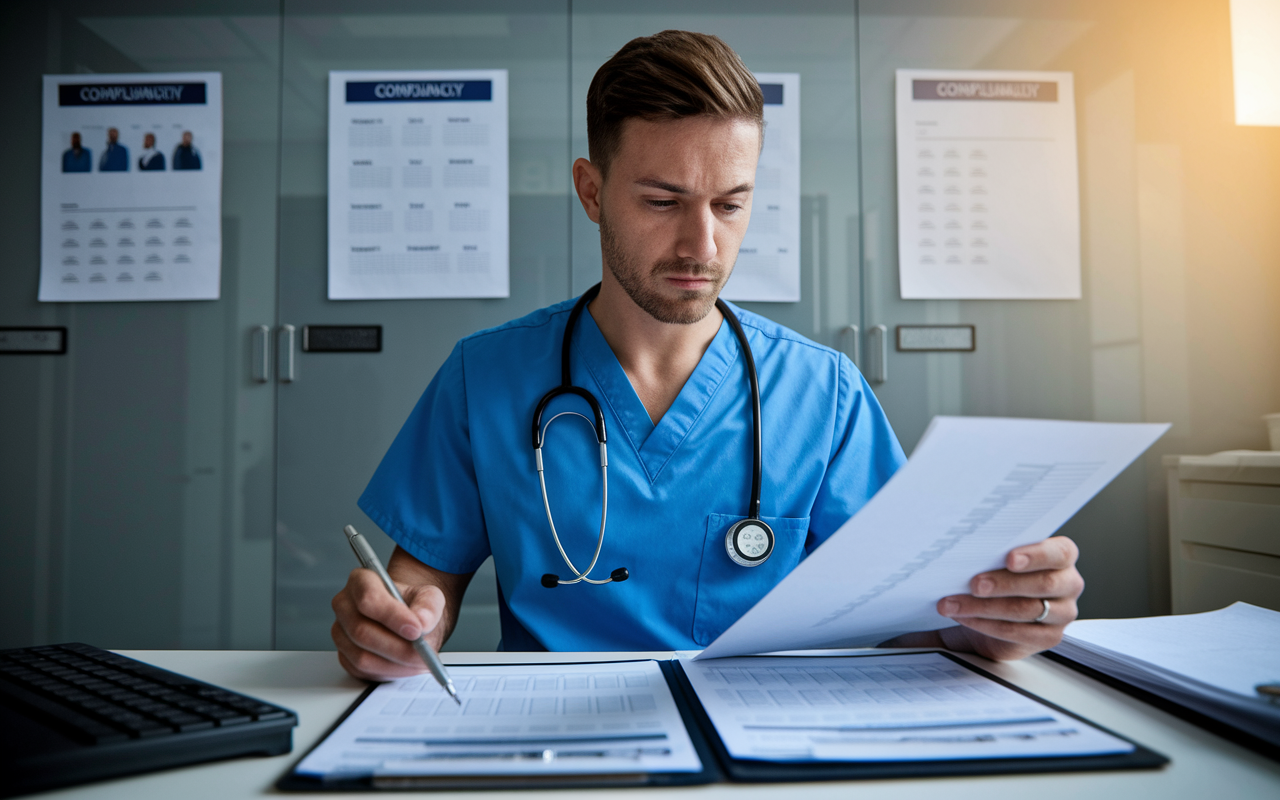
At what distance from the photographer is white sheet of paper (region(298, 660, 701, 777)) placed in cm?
40

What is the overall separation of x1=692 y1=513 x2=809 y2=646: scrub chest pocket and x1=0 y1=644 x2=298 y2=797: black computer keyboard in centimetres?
55

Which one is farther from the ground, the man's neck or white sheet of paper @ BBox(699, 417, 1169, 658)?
the man's neck

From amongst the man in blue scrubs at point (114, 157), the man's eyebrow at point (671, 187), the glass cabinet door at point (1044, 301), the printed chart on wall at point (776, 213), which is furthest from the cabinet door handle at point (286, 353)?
the glass cabinet door at point (1044, 301)

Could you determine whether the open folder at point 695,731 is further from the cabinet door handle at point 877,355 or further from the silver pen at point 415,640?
the cabinet door handle at point 877,355

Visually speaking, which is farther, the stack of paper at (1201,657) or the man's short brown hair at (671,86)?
the man's short brown hair at (671,86)

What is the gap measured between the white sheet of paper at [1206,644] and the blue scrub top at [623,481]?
0.35 metres

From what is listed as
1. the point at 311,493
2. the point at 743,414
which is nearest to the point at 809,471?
the point at 743,414

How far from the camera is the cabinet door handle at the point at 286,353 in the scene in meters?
1.93

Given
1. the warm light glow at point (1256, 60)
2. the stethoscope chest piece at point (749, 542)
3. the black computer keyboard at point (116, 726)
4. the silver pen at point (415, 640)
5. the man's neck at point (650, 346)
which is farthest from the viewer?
the warm light glow at point (1256, 60)

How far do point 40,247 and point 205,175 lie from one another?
1.67 ft

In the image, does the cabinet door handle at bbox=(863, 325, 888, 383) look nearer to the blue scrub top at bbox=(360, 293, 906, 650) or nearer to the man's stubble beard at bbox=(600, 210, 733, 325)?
the blue scrub top at bbox=(360, 293, 906, 650)

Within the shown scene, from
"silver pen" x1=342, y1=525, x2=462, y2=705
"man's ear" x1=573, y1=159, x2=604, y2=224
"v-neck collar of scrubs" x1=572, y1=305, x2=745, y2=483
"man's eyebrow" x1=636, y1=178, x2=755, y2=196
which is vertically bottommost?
"silver pen" x1=342, y1=525, x2=462, y2=705

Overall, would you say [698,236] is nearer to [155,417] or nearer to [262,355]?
[262,355]

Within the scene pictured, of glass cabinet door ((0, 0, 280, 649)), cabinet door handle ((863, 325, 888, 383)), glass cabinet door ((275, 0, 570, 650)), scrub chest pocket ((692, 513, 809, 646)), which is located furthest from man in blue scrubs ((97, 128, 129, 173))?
cabinet door handle ((863, 325, 888, 383))
